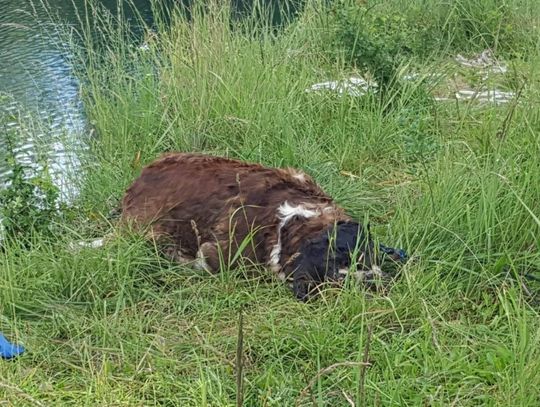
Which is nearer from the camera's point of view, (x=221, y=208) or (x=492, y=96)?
(x=221, y=208)

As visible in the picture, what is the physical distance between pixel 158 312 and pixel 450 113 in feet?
8.60

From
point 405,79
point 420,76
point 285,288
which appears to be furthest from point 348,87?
point 285,288

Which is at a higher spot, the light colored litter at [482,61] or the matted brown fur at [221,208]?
the matted brown fur at [221,208]

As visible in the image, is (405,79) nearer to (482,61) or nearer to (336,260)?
(482,61)

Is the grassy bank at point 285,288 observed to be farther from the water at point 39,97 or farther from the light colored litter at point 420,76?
the water at point 39,97

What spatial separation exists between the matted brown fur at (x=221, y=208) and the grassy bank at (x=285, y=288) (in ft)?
0.42

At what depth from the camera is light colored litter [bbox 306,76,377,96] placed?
504 centimetres

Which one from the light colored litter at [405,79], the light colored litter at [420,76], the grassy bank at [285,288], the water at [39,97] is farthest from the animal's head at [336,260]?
the light colored litter at [420,76]

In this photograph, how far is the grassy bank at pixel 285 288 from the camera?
2461 millimetres

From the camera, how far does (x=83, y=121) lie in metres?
5.96

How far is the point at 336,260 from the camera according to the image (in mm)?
2969

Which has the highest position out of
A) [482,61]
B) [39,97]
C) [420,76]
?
[420,76]

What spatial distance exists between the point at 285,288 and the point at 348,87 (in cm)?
229

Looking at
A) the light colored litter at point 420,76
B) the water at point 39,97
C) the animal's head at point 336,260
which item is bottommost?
the water at point 39,97
